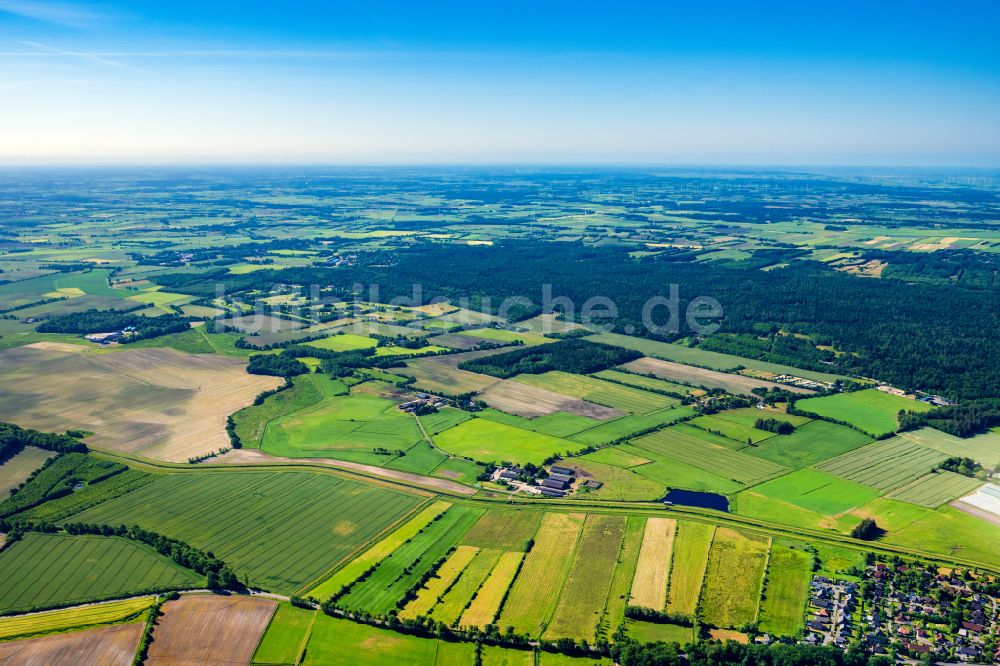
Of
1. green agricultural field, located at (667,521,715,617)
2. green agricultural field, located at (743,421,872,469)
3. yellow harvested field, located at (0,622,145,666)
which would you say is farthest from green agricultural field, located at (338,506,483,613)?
green agricultural field, located at (743,421,872,469)

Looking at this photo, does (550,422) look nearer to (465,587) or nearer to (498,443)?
(498,443)

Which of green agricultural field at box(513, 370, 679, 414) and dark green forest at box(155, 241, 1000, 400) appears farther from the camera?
dark green forest at box(155, 241, 1000, 400)

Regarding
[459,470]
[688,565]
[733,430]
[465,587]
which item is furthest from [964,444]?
[465,587]

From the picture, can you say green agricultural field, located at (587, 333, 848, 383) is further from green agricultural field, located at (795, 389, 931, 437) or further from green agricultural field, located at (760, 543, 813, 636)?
green agricultural field, located at (760, 543, 813, 636)

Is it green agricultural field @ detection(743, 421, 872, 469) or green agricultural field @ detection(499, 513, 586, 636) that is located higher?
green agricultural field @ detection(743, 421, 872, 469)

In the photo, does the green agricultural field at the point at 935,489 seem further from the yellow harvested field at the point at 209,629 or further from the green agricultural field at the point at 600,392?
the yellow harvested field at the point at 209,629

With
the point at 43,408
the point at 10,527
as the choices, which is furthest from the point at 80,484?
the point at 43,408

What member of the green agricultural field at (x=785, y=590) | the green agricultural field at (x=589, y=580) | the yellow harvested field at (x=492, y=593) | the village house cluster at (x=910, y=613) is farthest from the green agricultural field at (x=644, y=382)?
the yellow harvested field at (x=492, y=593)
